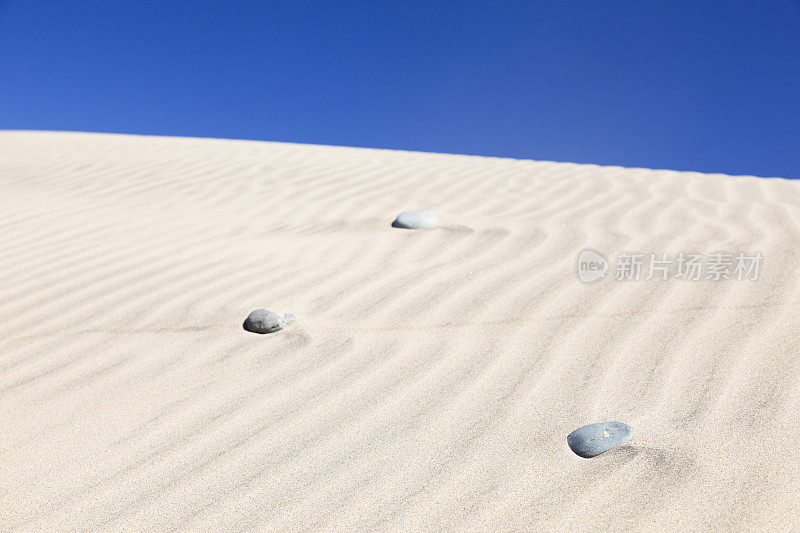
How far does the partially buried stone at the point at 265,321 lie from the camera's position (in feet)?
8.45

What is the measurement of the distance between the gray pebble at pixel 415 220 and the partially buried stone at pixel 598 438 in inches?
81.3

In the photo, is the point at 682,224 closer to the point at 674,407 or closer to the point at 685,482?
the point at 674,407

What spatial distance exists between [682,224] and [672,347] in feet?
5.27

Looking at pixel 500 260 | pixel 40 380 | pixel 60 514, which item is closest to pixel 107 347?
pixel 40 380

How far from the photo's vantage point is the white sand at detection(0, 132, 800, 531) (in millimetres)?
1625

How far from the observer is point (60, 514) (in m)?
1.65
